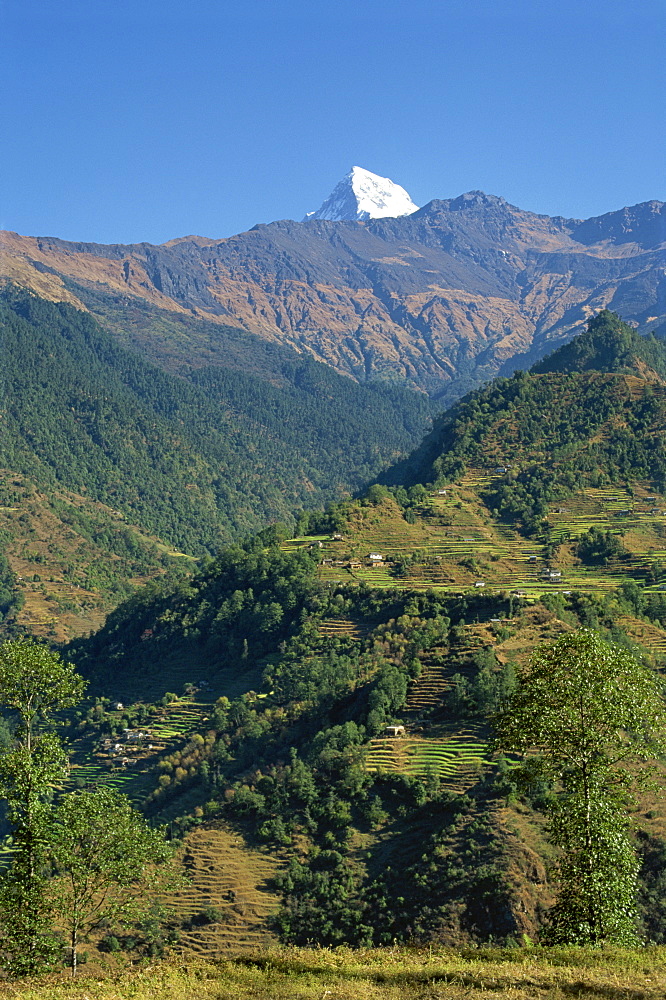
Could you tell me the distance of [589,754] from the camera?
72.1ft

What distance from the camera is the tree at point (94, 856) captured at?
2297cm

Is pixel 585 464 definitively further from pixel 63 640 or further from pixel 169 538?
pixel 169 538

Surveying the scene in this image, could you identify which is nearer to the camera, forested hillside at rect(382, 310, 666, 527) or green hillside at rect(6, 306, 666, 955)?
green hillside at rect(6, 306, 666, 955)

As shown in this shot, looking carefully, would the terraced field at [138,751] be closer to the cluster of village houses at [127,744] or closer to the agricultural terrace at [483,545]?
the cluster of village houses at [127,744]

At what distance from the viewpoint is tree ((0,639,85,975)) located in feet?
72.7

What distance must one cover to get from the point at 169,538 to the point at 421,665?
132306mm

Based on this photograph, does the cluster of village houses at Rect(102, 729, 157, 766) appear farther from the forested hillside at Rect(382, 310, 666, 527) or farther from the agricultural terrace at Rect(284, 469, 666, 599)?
the forested hillside at Rect(382, 310, 666, 527)

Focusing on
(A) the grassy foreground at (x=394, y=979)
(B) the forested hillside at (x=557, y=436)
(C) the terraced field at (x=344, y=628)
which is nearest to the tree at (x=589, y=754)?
(A) the grassy foreground at (x=394, y=979)

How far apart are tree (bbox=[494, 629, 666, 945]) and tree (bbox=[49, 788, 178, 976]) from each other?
1026 centimetres

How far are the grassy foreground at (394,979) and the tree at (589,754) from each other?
3.46ft

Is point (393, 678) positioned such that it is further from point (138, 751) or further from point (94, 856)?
point (94, 856)

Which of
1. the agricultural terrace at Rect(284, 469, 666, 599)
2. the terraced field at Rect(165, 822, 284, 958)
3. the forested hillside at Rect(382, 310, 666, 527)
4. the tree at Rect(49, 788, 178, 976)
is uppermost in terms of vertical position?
the forested hillside at Rect(382, 310, 666, 527)

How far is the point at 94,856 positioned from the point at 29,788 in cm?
264

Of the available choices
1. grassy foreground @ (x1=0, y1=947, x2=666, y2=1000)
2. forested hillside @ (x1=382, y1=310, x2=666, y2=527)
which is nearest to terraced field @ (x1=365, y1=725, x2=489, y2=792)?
grassy foreground @ (x1=0, y1=947, x2=666, y2=1000)
